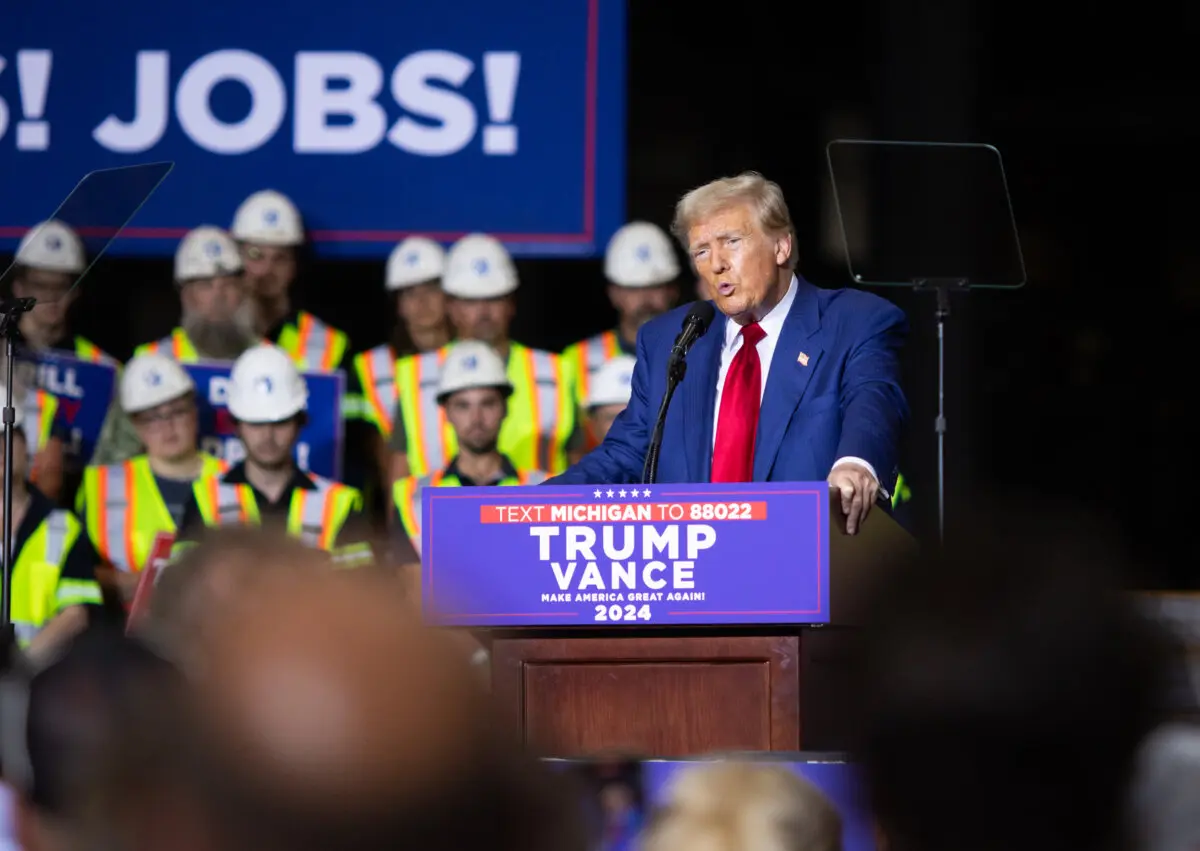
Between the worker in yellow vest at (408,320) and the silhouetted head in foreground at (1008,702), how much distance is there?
651 cm

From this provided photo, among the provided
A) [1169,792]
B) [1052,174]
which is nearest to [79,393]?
[1052,174]

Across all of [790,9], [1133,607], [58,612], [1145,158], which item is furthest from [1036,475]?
[1133,607]

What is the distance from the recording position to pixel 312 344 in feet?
25.5

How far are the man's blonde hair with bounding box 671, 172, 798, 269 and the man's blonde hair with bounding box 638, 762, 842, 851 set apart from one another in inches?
101

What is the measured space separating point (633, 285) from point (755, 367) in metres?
3.55

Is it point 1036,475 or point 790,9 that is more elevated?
point 790,9

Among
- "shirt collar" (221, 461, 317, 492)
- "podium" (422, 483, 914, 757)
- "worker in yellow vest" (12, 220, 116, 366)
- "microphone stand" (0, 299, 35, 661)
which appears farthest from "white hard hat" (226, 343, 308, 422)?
"podium" (422, 483, 914, 757)

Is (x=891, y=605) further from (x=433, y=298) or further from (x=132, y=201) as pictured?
(x=433, y=298)

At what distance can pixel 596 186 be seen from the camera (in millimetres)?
7691

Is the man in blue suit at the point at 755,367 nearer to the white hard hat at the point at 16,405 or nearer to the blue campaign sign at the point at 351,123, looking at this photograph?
the white hard hat at the point at 16,405

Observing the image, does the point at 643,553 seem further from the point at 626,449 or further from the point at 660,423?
the point at 626,449

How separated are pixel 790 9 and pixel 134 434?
426cm

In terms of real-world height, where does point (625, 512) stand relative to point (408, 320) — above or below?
below

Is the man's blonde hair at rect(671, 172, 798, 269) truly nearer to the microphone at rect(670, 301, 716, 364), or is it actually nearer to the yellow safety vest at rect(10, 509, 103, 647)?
the microphone at rect(670, 301, 716, 364)
